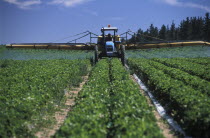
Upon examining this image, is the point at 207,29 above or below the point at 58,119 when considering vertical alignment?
above

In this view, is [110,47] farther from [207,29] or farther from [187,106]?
[207,29]

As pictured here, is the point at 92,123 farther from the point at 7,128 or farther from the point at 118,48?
the point at 118,48

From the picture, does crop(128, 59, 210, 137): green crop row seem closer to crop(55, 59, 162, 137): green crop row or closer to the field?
the field

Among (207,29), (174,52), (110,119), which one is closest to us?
(110,119)

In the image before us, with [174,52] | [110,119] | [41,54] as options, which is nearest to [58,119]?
[110,119]

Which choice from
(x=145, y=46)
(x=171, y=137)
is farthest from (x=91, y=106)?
(x=145, y=46)

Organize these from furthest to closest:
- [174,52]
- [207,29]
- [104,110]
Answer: [207,29] → [174,52] → [104,110]

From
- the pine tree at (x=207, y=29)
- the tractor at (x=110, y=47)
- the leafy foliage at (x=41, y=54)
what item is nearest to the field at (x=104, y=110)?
the tractor at (x=110, y=47)

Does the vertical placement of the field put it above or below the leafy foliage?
below

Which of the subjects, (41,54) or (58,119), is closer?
(58,119)

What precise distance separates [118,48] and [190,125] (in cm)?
1512

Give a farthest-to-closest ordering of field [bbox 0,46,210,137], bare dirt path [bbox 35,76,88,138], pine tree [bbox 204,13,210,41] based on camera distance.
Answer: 1. pine tree [bbox 204,13,210,41]
2. bare dirt path [bbox 35,76,88,138]
3. field [bbox 0,46,210,137]

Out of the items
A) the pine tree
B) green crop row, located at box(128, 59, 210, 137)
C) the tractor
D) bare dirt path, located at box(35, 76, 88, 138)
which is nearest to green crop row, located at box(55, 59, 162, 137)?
bare dirt path, located at box(35, 76, 88, 138)

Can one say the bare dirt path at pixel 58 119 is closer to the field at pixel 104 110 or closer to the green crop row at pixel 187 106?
the field at pixel 104 110
